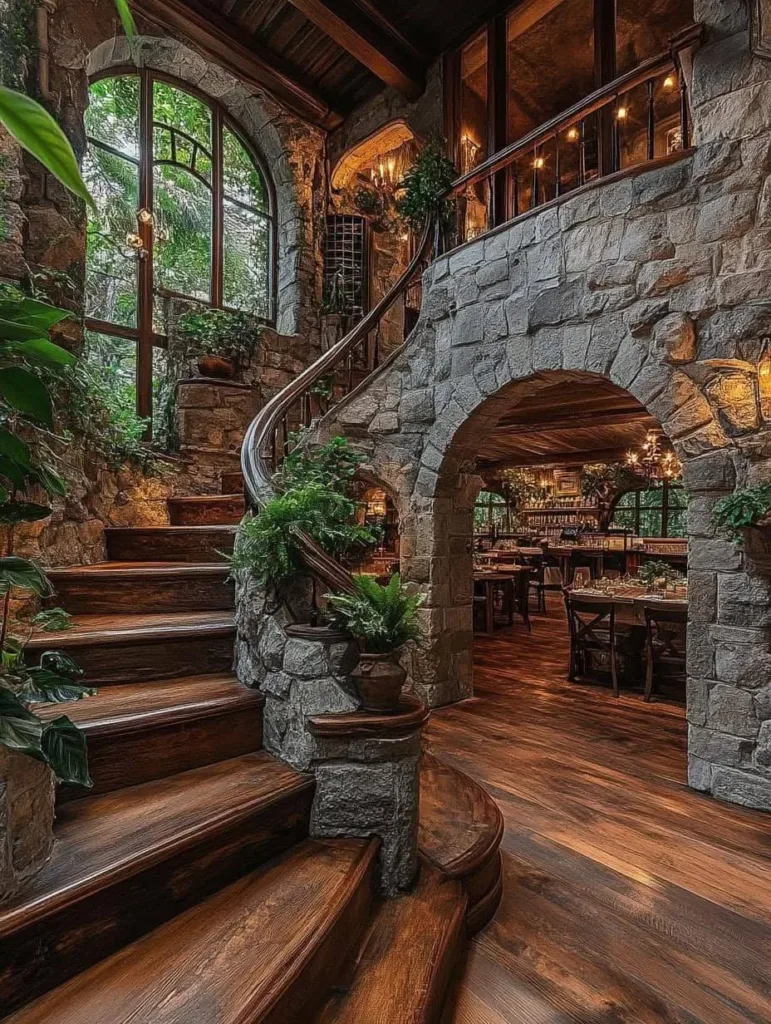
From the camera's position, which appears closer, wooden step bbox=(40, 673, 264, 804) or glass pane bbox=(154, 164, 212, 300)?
wooden step bbox=(40, 673, 264, 804)

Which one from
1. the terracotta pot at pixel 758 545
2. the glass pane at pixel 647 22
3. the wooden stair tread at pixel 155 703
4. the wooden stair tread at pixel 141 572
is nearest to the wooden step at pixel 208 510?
the wooden stair tread at pixel 141 572

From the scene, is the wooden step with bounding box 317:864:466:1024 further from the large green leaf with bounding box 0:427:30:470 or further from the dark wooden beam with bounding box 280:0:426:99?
the dark wooden beam with bounding box 280:0:426:99

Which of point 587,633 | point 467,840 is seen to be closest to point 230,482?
point 587,633

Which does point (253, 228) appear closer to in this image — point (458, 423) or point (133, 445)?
point (133, 445)

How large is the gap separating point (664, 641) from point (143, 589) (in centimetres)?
446

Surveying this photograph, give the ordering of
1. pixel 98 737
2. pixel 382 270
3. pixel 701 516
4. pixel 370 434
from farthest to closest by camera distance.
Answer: pixel 382 270 < pixel 370 434 < pixel 701 516 < pixel 98 737

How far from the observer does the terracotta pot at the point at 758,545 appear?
2605mm

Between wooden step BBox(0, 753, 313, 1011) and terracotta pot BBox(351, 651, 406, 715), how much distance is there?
0.32m

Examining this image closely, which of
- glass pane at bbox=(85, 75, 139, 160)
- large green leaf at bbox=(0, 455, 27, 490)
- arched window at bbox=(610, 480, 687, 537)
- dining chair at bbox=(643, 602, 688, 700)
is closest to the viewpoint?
large green leaf at bbox=(0, 455, 27, 490)

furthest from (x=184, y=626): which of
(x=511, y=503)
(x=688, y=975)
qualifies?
(x=511, y=503)

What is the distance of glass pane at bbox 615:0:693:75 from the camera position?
5.08m

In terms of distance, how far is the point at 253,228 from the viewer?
650 centimetres

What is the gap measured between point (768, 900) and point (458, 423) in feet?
9.78

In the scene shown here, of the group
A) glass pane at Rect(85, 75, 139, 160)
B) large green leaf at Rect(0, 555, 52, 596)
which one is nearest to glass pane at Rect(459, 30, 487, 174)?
glass pane at Rect(85, 75, 139, 160)
